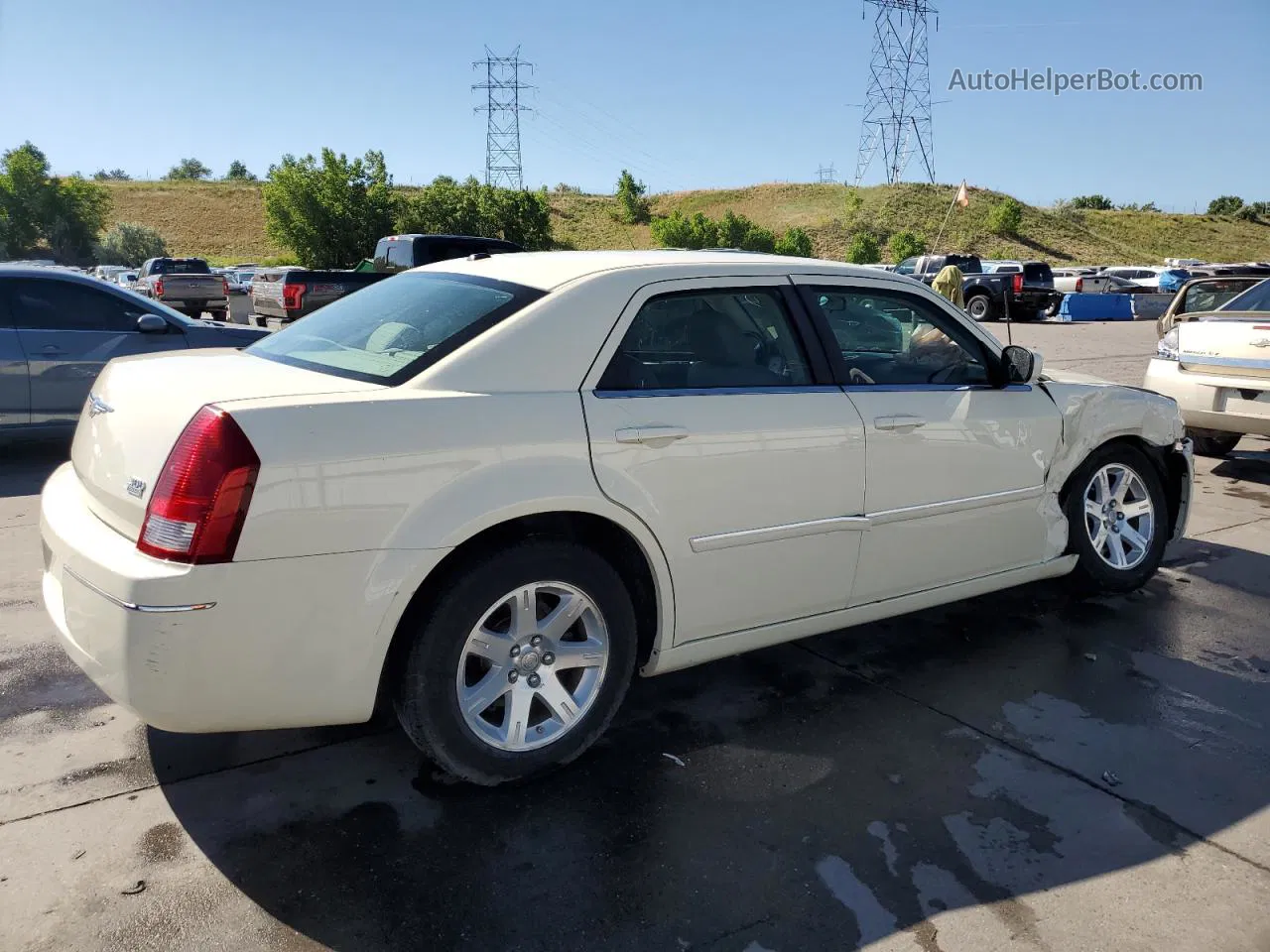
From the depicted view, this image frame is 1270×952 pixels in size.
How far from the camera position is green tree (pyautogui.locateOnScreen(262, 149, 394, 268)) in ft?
177

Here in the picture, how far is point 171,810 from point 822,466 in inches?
93.2

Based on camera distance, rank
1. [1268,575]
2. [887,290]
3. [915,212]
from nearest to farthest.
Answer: [887,290] → [1268,575] → [915,212]

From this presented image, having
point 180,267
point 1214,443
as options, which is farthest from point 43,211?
point 1214,443

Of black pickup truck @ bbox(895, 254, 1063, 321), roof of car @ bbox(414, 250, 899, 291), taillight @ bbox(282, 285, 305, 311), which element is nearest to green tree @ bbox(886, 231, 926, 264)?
black pickup truck @ bbox(895, 254, 1063, 321)

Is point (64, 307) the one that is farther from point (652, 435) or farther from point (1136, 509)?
point (1136, 509)

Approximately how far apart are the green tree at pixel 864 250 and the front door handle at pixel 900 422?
5542 centimetres

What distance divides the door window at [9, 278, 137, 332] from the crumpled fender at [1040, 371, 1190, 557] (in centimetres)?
710

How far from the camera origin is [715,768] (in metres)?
3.19

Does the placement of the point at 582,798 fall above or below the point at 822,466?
below

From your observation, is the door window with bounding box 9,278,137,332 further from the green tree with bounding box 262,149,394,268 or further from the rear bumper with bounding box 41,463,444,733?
the green tree with bounding box 262,149,394,268

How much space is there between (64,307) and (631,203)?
75881 mm

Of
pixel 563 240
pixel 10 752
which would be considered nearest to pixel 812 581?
pixel 10 752

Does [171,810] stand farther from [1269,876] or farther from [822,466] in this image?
[1269,876]

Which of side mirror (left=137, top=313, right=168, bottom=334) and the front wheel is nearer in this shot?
side mirror (left=137, top=313, right=168, bottom=334)
